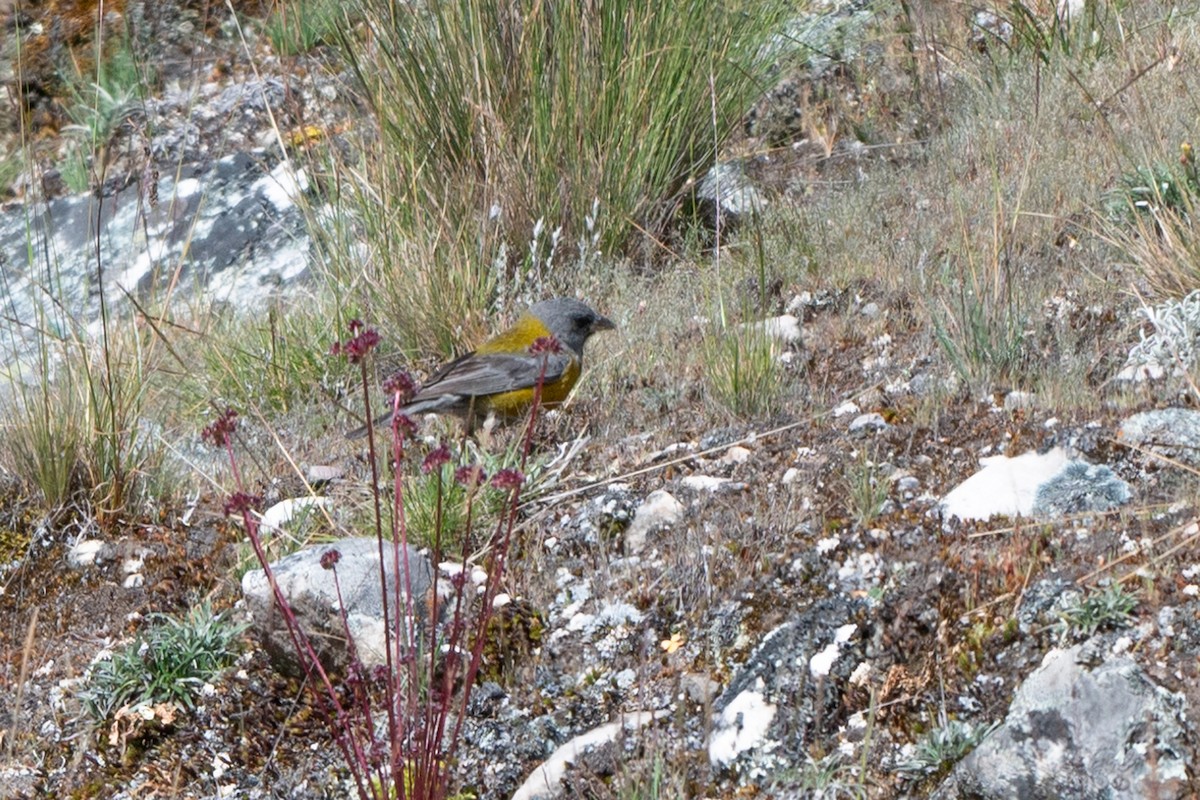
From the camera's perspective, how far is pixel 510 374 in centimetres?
488

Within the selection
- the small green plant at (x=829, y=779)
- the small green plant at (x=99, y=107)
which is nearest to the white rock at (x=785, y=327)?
the small green plant at (x=829, y=779)

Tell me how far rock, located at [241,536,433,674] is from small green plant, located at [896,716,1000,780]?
125 centimetres

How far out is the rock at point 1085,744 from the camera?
2.41m

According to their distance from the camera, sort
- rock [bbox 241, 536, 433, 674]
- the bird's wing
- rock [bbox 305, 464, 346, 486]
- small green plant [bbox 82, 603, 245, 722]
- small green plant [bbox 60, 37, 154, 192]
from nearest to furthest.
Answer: rock [bbox 241, 536, 433, 674] < small green plant [bbox 82, 603, 245, 722] < rock [bbox 305, 464, 346, 486] < the bird's wing < small green plant [bbox 60, 37, 154, 192]

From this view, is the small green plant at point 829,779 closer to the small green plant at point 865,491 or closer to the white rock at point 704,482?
the small green plant at point 865,491

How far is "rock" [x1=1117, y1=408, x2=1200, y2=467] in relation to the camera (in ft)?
11.1

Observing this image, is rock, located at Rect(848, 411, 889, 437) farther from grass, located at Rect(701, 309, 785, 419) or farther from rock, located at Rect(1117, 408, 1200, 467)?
rock, located at Rect(1117, 408, 1200, 467)

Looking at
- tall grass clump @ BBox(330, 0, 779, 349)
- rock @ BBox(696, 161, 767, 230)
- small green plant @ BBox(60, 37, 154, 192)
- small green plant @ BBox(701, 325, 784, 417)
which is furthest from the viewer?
small green plant @ BBox(60, 37, 154, 192)

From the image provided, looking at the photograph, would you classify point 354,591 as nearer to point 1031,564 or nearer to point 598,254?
point 1031,564

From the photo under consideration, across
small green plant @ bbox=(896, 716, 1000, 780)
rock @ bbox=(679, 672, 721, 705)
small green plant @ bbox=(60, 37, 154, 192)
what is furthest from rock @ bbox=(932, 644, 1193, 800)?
small green plant @ bbox=(60, 37, 154, 192)

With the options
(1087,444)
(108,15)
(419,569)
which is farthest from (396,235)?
(108,15)

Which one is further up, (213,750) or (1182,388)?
(1182,388)

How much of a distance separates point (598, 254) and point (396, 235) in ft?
3.06

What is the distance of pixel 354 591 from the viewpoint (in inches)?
132
